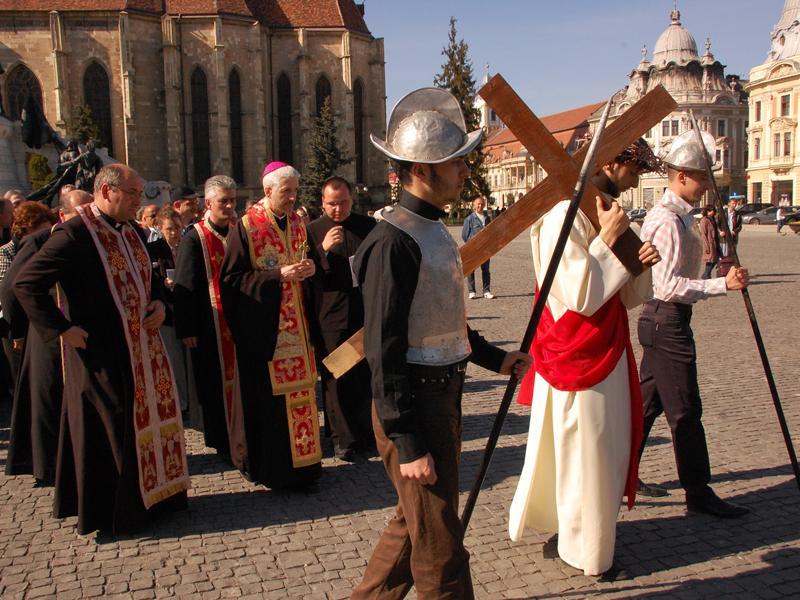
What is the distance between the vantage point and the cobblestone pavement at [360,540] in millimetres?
3553

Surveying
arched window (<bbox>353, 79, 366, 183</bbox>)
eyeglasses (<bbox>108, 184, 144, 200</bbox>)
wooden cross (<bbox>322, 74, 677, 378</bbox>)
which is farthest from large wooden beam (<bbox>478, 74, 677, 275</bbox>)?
arched window (<bbox>353, 79, 366, 183</bbox>)

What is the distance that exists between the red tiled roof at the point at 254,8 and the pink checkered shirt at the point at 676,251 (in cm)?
4416

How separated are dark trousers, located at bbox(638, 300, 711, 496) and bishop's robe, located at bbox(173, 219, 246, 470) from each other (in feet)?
9.39

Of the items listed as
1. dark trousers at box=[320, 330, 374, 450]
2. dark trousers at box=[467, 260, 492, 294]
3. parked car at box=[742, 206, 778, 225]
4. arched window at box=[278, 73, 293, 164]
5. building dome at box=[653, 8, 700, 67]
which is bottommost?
dark trousers at box=[320, 330, 374, 450]

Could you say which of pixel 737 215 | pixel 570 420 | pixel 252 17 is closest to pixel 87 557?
pixel 570 420

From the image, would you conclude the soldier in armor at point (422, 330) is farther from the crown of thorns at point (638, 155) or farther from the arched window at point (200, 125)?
the arched window at point (200, 125)

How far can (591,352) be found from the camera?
3557mm

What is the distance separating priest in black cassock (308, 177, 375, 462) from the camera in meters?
5.66

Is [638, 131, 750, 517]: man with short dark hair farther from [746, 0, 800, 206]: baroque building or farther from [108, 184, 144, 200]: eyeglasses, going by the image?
[746, 0, 800, 206]: baroque building

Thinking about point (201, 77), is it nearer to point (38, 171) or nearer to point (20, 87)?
point (20, 87)

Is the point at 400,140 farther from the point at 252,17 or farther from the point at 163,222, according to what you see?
the point at 252,17

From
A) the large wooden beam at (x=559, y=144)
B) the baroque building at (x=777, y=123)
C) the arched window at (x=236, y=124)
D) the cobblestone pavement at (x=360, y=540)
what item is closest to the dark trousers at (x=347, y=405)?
the cobblestone pavement at (x=360, y=540)

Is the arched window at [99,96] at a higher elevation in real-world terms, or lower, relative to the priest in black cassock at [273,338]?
higher

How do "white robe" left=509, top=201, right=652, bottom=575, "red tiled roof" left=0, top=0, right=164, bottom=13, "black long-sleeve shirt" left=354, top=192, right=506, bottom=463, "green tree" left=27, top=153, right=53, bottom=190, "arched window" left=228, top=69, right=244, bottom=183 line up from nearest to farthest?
"black long-sleeve shirt" left=354, top=192, right=506, bottom=463, "white robe" left=509, top=201, right=652, bottom=575, "green tree" left=27, top=153, right=53, bottom=190, "red tiled roof" left=0, top=0, right=164, bottom=13, "arched window" left=228, top=69, right=244, bottom=183
